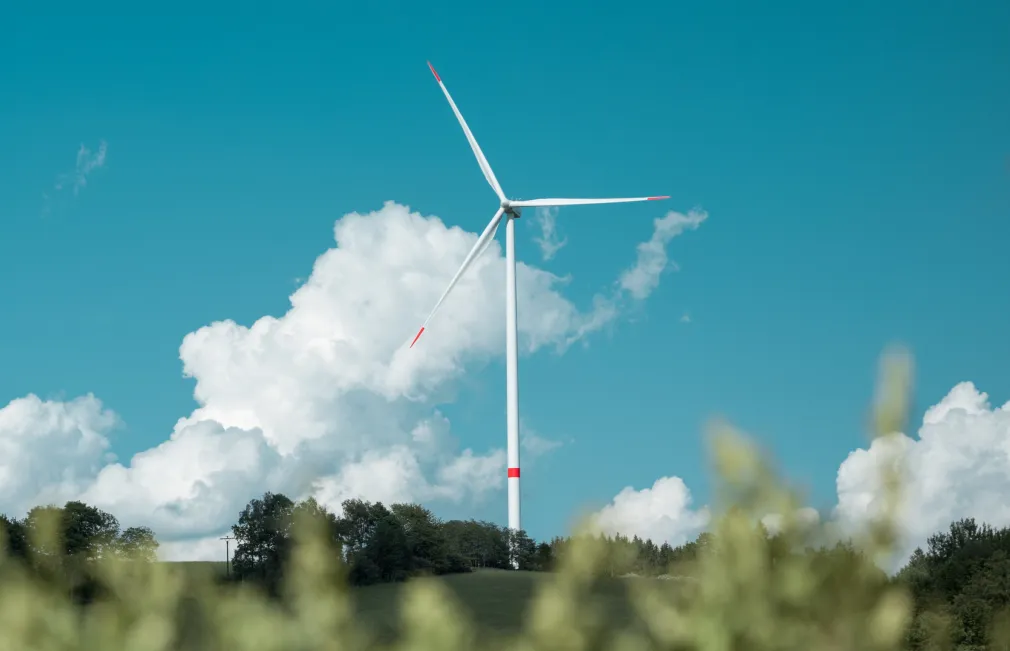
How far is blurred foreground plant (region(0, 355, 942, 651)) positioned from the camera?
3178 mm

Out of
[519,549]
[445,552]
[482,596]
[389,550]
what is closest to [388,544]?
[389,550]

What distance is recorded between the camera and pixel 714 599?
127 inches

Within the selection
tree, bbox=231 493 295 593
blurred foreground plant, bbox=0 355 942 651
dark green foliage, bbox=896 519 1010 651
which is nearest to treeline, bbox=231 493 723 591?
tree, bbox=231 493 295 593

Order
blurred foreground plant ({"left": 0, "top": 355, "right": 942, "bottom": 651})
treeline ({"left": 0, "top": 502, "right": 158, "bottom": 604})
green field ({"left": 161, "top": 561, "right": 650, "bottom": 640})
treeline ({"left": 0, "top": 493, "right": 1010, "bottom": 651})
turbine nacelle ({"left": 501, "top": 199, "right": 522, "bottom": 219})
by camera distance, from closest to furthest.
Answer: blurred foreground plant ({"left": 0, "top": 355, "right": 942, "bottom": 651}) → treeline ({"left": 0, "top": 502, "right": 158, "bottom": 604}) → green field ({"left": 161, "top": 561, "right": 650, "bottom": 640}) → treeline ({"left": 0, "top": 493, "right": 1010, "bottom": 651}) → turbine nacelle ({"left": 501, "top": 199, "right": 522, "bottom": 219})

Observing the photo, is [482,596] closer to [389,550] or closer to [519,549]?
[389,550]

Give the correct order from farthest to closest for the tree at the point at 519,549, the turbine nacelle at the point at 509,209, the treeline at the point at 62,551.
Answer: the turbine nacelle at the point at 509,209 → the tree at the point at 519,549 → the treeline at the point at 62,551

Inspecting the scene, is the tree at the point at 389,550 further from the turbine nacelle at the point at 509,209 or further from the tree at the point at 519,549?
the turbine nacelle at the point at 509,209

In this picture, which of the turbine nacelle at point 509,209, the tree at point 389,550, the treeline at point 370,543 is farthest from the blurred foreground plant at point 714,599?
the turbine nacelle at point 509,209

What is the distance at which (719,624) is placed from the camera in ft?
10.5

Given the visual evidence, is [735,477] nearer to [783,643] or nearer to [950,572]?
[783,643]

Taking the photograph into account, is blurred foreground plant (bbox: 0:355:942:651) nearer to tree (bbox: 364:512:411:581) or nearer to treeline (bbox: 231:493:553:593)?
treeline (bbox: 231:493:553:593)

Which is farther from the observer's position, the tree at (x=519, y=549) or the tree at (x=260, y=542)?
the tree at (x=519, y=549)

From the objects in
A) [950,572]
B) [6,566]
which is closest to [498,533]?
[950,572]

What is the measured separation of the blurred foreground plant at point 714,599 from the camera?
3.18 metres
